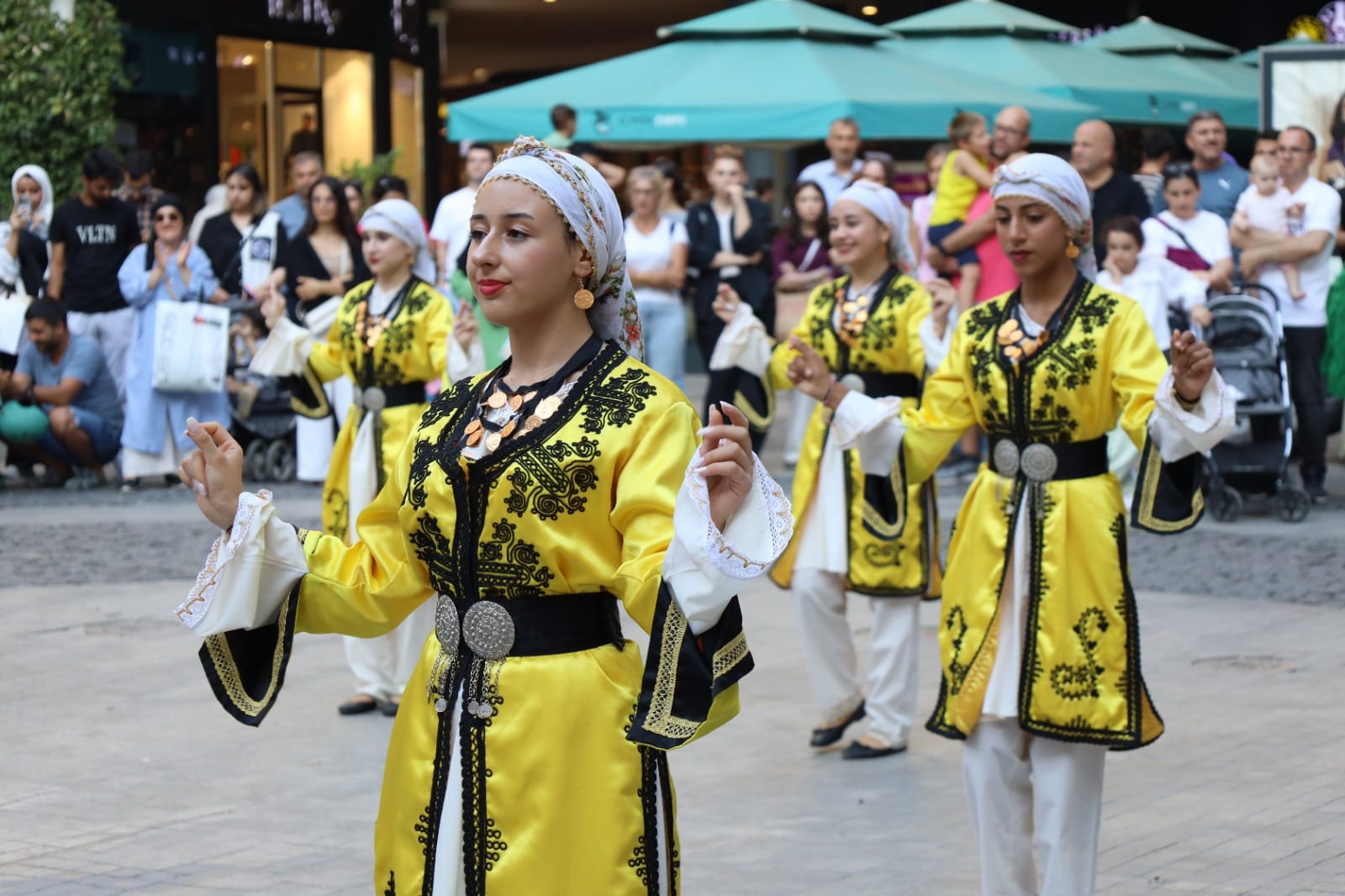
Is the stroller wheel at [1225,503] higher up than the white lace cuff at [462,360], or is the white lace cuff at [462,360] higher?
the white lace cuff at [462,360]

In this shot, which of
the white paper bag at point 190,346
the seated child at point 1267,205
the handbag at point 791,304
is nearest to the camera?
the seated child at point 1267,205

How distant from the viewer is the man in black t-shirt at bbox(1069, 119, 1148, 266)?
12.5m

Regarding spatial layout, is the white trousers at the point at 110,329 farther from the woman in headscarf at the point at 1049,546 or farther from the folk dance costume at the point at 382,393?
the woman in headscarf at the point at 1049,546

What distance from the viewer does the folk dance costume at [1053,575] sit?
5375 millimetres

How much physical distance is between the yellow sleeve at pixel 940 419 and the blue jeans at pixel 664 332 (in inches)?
326

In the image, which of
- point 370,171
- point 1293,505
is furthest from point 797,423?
point 370,171

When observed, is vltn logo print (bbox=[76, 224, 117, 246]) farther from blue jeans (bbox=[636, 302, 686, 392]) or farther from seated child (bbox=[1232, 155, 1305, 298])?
seated child (bbox=[1232, 155, 1305, 298])

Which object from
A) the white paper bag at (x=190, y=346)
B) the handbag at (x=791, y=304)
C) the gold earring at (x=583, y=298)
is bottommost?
the white paper bag at (x=190, y=346)

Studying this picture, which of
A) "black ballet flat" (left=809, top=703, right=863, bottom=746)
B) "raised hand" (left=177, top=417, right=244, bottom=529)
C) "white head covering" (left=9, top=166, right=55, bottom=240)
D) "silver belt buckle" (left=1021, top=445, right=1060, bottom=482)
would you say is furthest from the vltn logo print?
"raised hand" (left=177, top=417, right=244, bottom=529)

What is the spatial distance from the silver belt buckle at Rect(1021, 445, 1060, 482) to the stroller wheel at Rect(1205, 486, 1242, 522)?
7.06 metres

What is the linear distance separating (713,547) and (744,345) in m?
4.93

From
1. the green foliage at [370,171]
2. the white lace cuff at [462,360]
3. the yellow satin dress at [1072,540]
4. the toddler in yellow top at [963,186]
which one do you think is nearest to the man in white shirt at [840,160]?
A: the toddler in yellow top at [963,186]

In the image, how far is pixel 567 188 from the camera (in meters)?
3.72

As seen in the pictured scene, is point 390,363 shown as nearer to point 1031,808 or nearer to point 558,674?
point 1031,808
